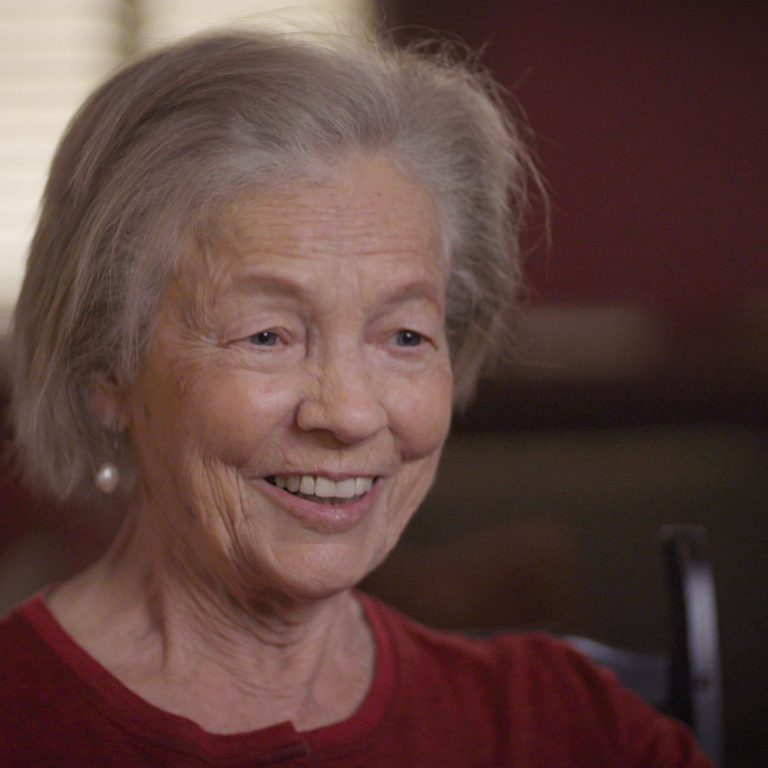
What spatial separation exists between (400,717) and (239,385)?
0.47 metres

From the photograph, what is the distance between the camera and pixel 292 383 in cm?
95

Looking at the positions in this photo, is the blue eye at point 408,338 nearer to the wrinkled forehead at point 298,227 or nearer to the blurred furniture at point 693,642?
the wrinkled forehead at point 298,227

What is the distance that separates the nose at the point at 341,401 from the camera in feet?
3.06

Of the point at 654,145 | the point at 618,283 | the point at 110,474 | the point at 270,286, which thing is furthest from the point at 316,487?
the point at 654,145

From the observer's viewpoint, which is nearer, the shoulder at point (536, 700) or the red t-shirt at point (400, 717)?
the red t-shirt at point (400, 717)

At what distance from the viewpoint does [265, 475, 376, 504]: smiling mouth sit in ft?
3.21

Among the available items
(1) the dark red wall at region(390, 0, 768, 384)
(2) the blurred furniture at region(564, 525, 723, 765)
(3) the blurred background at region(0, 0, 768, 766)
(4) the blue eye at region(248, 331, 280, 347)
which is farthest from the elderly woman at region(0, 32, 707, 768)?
(1) the dark red wall at region(390, 0, 768, 384)

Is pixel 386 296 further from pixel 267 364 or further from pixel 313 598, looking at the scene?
pixel 313 598

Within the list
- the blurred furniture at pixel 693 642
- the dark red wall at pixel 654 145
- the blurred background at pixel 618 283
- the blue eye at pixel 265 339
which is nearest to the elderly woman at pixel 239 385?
the blue eye at pixel 265 339

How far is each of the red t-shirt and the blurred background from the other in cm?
137

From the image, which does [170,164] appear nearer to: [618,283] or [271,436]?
[271,436]

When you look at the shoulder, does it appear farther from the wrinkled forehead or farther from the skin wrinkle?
the wrinkled forehead

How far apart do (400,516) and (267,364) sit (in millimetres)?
256

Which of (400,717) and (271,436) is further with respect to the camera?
(400,717)
